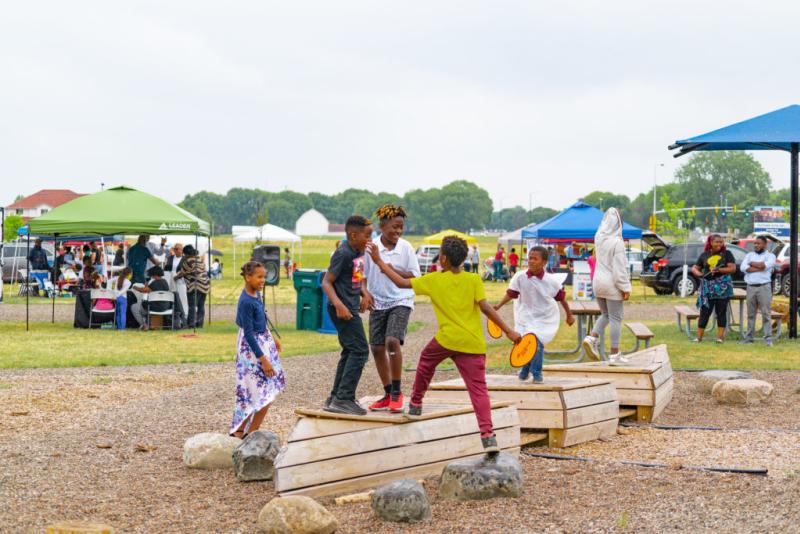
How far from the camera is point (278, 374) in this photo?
Answer: 8.12 metres

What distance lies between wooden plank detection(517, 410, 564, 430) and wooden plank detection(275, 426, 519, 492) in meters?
1.13

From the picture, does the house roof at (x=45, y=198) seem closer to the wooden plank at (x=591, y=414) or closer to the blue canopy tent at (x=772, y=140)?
the blue canopy tent at (x=772, y=140)

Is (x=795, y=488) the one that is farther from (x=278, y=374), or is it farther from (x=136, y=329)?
(x=136, y=329)

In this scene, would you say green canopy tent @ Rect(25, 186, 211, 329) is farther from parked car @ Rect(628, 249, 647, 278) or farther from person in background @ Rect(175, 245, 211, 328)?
parked car @ Rect(628, 249, 647, 278)

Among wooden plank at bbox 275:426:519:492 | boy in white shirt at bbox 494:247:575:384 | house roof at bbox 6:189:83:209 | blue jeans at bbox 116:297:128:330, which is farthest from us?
house roof at bbox 6:189:83:209

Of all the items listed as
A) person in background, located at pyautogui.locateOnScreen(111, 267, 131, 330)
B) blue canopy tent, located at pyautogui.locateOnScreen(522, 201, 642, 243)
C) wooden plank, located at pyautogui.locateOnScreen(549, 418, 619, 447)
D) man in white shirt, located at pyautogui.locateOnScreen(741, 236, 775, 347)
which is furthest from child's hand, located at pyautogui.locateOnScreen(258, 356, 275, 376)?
blue canopy tent, located at pyautogui.locateOnScreen(522, 201, 642, 243)

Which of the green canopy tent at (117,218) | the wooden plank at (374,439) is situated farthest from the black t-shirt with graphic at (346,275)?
the green canopy tent at (117,218)

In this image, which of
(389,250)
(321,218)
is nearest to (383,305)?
(389,250)

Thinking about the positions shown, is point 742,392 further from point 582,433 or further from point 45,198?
point 45,198

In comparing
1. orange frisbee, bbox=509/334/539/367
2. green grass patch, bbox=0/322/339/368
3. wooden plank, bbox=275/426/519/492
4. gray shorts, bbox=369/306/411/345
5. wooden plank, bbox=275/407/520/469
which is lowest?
green grass patch, bbox=0/322/339/368

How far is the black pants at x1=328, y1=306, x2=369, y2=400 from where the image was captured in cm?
717

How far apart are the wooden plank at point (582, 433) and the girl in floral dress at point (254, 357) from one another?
227 centimetres

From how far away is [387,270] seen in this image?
7086 mm

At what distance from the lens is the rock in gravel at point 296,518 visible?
5832 millimetres
